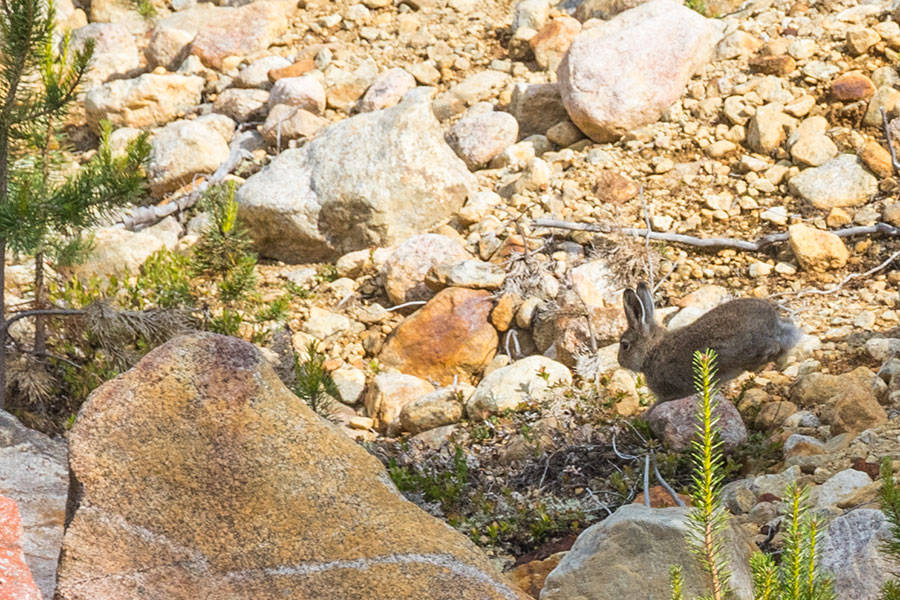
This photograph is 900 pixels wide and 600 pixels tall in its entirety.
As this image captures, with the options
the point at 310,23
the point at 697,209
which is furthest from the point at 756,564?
the point at 310,23

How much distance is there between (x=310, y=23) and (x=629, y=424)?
281 inches

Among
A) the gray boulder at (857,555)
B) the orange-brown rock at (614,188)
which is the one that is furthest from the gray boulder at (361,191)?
the gray boulder at (857,555)

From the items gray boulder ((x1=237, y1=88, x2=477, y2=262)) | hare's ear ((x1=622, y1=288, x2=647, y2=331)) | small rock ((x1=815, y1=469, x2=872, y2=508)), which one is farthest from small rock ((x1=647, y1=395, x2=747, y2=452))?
gray boulder ((x1=237, y1=88, x2=477, y2=262))

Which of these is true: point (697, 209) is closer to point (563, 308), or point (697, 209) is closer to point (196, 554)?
point (563, 308)

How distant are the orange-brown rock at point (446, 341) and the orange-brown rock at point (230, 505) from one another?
4.47 meters

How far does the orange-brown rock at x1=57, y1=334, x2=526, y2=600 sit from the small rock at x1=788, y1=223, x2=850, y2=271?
5.15 meters

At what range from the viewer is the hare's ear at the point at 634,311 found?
276 inches

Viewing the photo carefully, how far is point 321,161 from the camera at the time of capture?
375 inches

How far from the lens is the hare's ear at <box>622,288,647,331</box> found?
276 inches

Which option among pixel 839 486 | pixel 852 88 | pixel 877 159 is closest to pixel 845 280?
pixel 877 159

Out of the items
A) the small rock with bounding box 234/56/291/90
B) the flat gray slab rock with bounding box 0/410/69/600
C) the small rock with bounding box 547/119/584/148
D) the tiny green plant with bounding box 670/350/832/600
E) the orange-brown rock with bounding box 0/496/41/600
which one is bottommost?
the small rock with bounding box 234/56/291/90

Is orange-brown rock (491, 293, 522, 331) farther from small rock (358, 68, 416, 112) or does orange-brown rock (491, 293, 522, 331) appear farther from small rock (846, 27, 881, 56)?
small rock (846, 27, 881, 56)

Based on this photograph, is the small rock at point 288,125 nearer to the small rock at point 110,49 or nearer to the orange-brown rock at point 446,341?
the small rock at point 110,49

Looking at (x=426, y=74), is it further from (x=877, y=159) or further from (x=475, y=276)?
(x=877, y=159)
